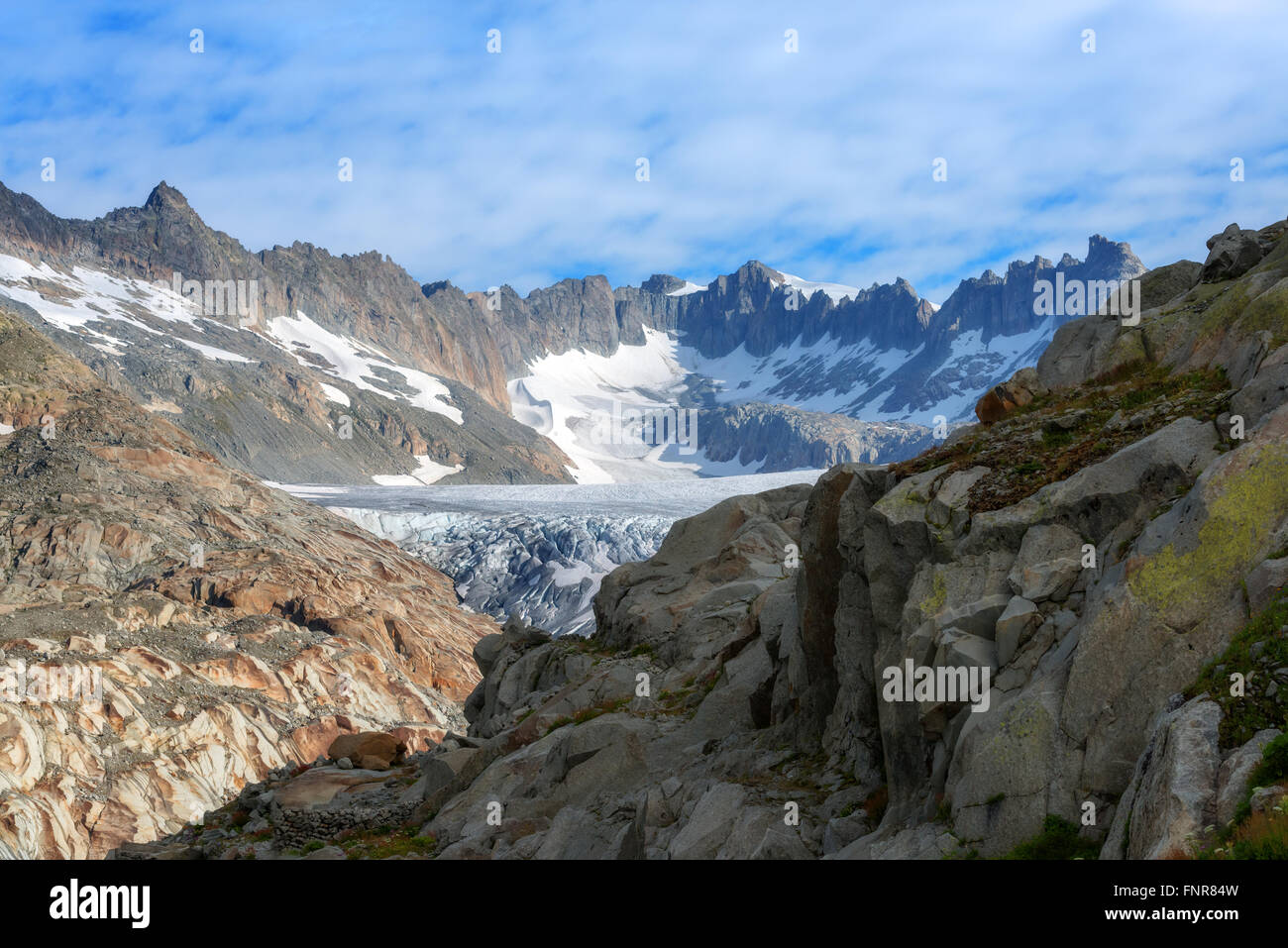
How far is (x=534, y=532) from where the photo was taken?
12162cm

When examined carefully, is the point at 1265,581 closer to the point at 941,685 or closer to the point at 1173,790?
the point at 1173,790

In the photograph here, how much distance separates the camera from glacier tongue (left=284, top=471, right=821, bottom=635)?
11006cm

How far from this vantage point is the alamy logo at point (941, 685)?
11.6 metres

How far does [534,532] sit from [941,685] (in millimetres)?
111258

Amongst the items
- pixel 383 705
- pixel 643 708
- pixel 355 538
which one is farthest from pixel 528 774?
pixel 355 538
